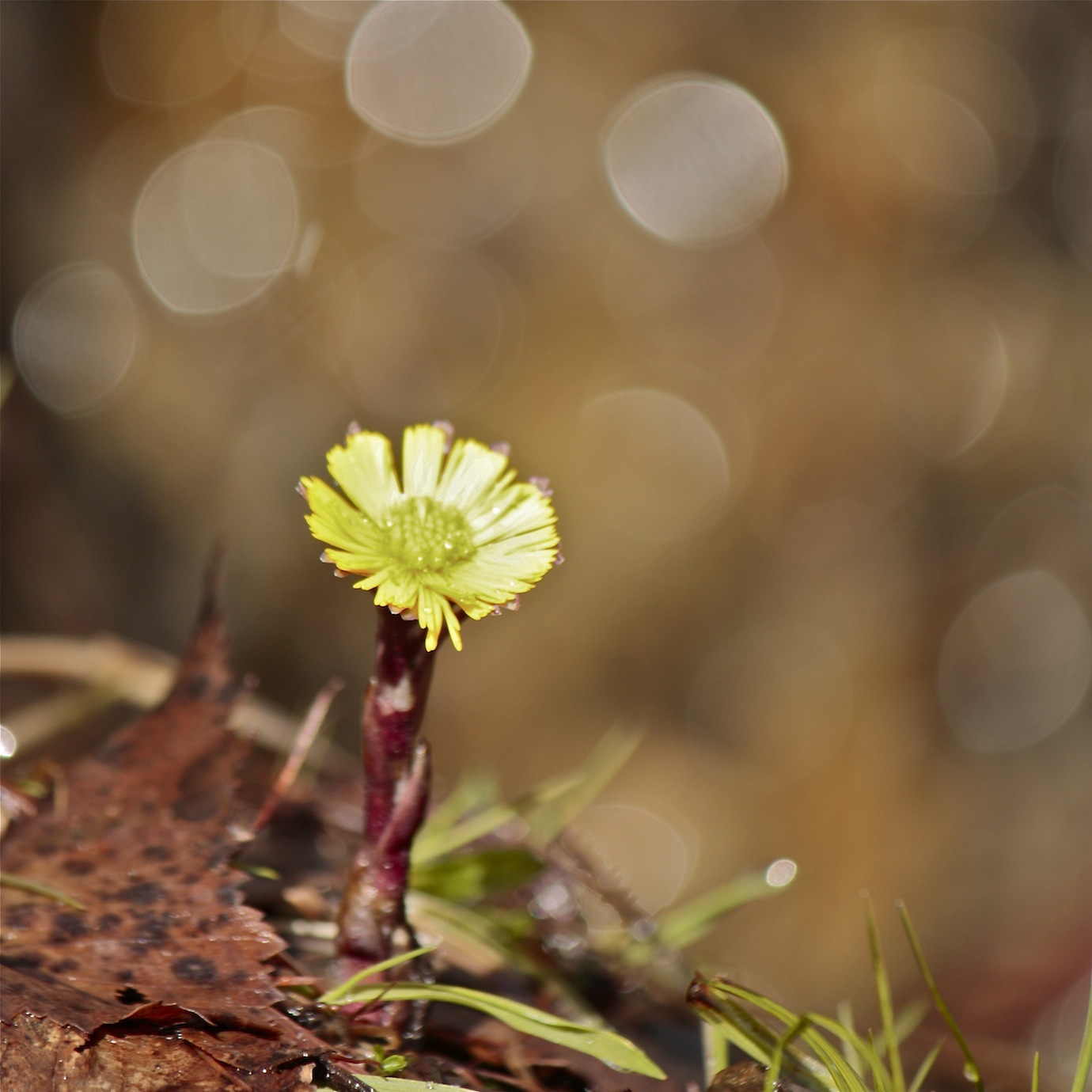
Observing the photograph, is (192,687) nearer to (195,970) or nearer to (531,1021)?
(195,970)

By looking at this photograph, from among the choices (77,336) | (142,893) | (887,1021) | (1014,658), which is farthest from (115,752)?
(1014,658)

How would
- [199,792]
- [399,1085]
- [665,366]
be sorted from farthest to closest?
1. [665,366]
2. [199,792]
3. [399,1085]

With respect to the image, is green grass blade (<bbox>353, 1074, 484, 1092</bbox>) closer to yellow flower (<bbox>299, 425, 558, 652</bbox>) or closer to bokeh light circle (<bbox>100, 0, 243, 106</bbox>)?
yellow flower (<bbox>299, 425, 558, 652</bbox>)

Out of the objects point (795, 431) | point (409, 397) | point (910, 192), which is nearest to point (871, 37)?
point (910, 192)

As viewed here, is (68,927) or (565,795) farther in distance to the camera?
(565,795)

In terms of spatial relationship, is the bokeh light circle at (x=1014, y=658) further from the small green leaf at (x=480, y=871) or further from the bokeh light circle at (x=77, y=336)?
the bokeh light circle at (x=77, y=336)

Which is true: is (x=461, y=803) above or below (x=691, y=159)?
below

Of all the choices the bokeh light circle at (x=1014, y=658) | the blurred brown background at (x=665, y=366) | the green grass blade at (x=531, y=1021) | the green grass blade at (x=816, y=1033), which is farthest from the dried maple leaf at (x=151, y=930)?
the bokeh light circle at (x=1014, y=658)
